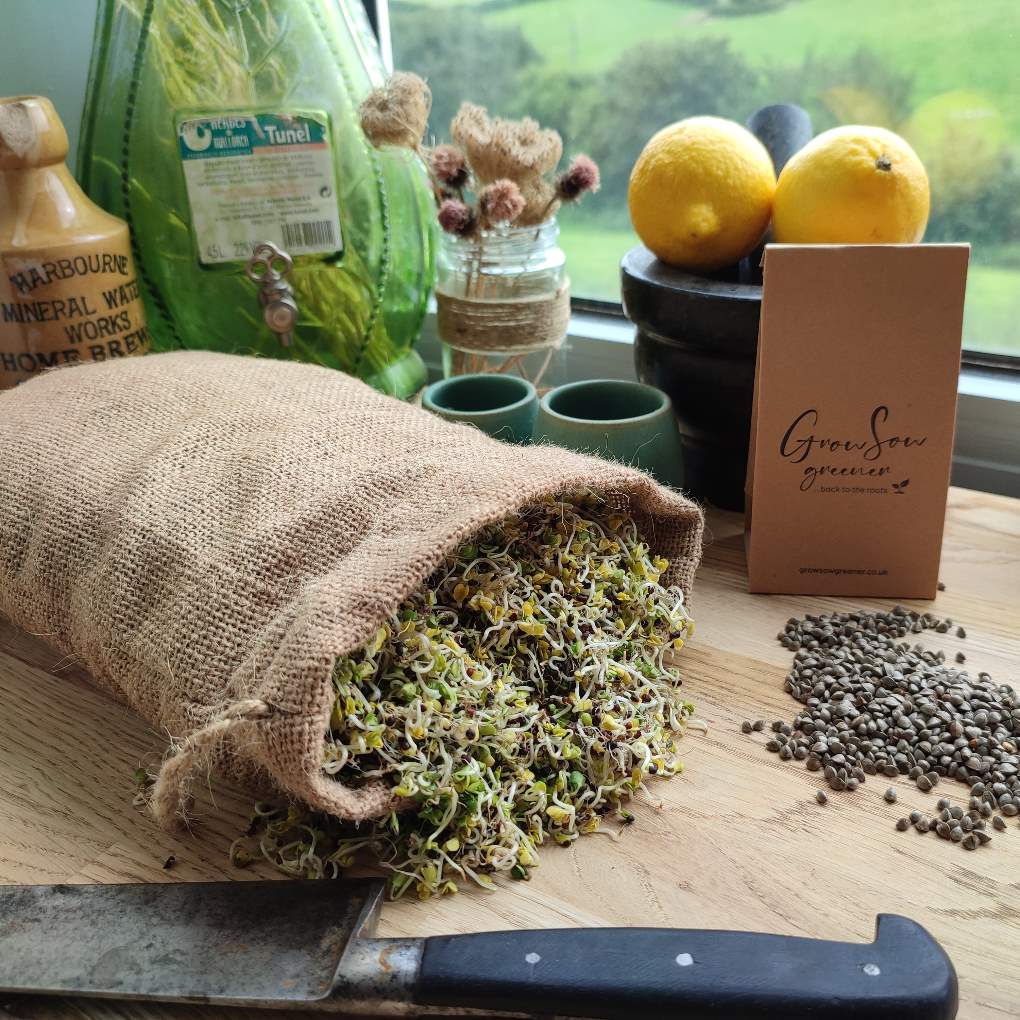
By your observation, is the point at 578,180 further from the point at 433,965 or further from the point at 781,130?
the point at 433,965

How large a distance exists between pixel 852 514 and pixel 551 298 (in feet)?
1.08

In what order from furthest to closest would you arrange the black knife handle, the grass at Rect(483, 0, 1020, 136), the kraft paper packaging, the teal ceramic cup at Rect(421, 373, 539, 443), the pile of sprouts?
the grass at Rect(483, 0, 1020, 136), the teal ceramic cup at Rect(421, 373, 539, 443), the kraft paper packaging, the pile of sprouts, the black knife handle

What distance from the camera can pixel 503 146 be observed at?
2.79 feet

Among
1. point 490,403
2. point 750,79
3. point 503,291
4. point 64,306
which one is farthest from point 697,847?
point 750,79

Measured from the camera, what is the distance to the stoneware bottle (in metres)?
0.82

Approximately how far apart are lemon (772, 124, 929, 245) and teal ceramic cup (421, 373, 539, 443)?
0.24m

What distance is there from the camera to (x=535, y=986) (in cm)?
46

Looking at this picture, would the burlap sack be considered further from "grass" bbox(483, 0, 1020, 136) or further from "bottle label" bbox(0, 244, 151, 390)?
"grass" bbox(483, 0, 1020, 136)

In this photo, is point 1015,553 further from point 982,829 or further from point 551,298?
point 551,298

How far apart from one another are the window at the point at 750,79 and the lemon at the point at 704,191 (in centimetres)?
24

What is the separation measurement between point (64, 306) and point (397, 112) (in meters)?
0.31

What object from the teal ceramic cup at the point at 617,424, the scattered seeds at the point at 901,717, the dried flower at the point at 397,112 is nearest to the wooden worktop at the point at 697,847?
the scattered seeds at the point at 901,717

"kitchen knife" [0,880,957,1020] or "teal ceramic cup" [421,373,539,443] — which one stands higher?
"teal ceramic cup" [421,373,539,443]

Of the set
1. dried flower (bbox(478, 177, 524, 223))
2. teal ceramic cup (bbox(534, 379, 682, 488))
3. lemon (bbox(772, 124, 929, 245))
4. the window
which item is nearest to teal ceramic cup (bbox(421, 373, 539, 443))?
teal ceramic cup (bbox(534, 379, 682, 488))
